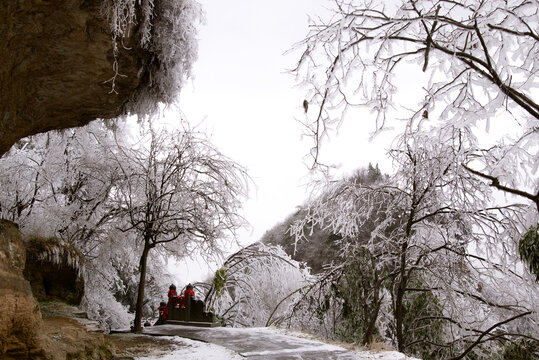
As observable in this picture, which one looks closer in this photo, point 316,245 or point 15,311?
point 15,311

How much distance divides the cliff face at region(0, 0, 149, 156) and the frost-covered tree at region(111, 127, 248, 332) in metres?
4.36

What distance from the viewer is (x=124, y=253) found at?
11.4 metres

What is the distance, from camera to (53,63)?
444 centimetres

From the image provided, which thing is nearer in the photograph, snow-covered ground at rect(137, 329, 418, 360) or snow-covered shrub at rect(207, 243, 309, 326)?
snow-covered ground at rect(137, 329, 418, 360)

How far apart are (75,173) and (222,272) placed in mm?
5198

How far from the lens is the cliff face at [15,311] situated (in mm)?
3227

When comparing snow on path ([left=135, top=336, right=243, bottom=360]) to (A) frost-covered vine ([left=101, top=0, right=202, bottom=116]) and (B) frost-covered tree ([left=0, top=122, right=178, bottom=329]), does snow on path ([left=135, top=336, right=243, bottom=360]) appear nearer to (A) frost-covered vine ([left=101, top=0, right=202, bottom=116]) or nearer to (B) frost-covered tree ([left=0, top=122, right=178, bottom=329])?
(A) frost-covered vine ([left=101, top=0, right=202, bottom=116])

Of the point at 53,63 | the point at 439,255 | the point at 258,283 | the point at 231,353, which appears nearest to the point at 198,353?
the point at 231,353

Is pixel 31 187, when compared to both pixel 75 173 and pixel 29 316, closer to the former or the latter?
pixel 75 173

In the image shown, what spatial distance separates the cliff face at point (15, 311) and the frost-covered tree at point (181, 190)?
567cm

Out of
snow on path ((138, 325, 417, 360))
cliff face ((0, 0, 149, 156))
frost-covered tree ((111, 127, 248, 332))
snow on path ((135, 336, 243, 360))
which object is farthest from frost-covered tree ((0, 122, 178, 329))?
cliff face ((0, 0, 149, 156))

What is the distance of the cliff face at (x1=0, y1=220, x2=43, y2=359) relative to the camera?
323 cm

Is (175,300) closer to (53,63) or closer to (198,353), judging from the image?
(198,353)

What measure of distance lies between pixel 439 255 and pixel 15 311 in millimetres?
7828
